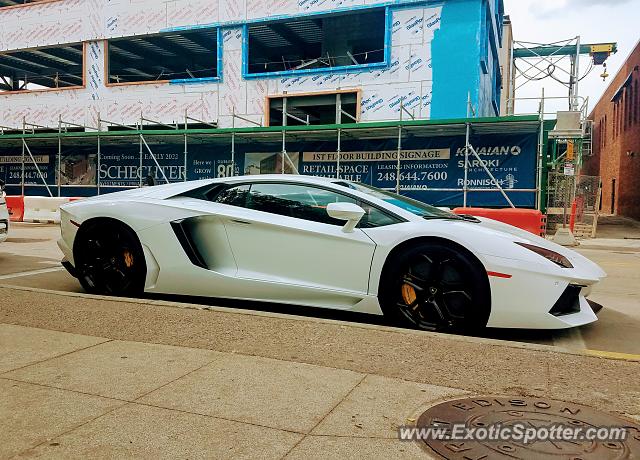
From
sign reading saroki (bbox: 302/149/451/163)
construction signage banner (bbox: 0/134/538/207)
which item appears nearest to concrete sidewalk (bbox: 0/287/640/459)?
construction signage banner (bbox: 0/134/538/207)

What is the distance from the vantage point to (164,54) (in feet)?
100

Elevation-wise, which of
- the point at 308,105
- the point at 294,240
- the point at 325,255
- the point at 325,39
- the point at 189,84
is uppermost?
the point at 325,39

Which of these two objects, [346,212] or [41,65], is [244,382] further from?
[41,65]

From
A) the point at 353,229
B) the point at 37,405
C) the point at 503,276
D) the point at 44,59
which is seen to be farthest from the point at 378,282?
the point at 44,59

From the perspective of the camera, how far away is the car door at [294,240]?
4430 mm

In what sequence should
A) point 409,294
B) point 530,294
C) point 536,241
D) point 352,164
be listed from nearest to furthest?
point 530,294
point 409,294
point 536,241
point 352,164

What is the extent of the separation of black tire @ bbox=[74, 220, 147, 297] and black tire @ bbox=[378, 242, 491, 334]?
234 cm

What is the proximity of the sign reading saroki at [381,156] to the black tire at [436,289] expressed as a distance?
47.4 feet

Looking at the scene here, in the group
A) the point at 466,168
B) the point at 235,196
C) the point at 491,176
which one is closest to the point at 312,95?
the point at 466,168

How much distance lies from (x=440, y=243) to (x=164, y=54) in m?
29.7

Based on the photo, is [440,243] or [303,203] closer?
[440,243]

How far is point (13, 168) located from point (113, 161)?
6164mm

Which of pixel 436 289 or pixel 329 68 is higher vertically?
pixel 329 68

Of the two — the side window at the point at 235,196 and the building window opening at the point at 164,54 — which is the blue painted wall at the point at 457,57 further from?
the side window at the point at 235,196
